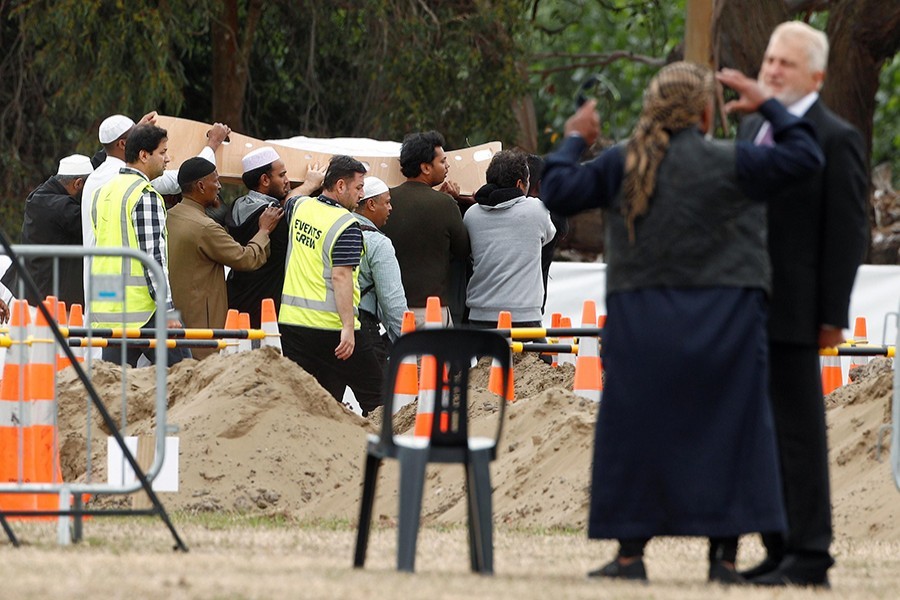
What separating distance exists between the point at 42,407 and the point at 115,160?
3683 millimetres

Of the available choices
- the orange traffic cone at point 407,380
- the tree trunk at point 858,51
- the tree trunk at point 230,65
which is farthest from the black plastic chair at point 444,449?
the tree trunk at point 858,51

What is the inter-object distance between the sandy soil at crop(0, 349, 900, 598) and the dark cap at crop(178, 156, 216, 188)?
1.16m

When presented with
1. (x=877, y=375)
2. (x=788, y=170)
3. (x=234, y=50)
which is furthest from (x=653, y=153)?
(x=234, y=50)

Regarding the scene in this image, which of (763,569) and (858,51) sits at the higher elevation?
(858,51)

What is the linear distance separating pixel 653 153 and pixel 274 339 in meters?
6.45

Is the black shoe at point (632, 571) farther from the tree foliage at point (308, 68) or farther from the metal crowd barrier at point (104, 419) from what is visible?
the tree foliage at point (308, 68)

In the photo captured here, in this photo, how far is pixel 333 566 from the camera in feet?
22.1

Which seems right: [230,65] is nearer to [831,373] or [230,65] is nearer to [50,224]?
[50,224]

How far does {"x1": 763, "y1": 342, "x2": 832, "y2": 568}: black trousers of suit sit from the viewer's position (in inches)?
257

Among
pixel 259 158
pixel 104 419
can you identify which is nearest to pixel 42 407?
pixel 104 419

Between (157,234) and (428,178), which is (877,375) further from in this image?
(157,234)

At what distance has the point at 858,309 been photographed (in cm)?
1844

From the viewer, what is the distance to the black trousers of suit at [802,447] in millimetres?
6535

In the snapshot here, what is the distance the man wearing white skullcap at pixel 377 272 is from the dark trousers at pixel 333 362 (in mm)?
167
